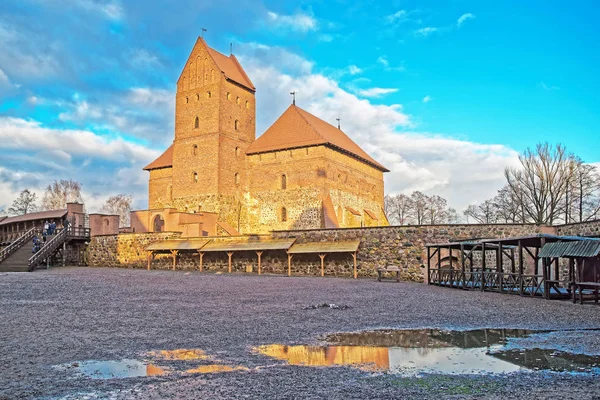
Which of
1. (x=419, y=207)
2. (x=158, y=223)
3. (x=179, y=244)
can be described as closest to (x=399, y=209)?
(x=419, y=207)

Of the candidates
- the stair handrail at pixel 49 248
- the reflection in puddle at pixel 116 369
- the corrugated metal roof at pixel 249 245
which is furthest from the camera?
the stair handrail at pixel 49 248

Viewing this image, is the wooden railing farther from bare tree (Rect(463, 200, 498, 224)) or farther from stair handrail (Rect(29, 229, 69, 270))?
bare tree (Rect(463, 200, 498, 224))

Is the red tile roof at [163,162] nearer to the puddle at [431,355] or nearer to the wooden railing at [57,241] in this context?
the wooden railing at [57,241]

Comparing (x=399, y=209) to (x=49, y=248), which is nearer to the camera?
(x=49, y=248)

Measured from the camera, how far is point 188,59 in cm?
4256

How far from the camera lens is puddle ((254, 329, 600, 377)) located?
589 centimetres

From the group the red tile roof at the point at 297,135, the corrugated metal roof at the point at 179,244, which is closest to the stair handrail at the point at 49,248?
the corrugated metal roof at the point at 179,244

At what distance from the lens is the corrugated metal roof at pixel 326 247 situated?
24047 mm

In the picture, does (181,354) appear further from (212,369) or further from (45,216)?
(45,216)

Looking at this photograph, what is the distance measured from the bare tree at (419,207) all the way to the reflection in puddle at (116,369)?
60418 millimetres

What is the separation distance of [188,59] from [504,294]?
111ft

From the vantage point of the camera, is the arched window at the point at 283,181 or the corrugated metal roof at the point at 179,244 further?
the arched window at the point at 283,181

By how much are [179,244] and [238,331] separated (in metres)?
20.7

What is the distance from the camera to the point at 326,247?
81.1ft
